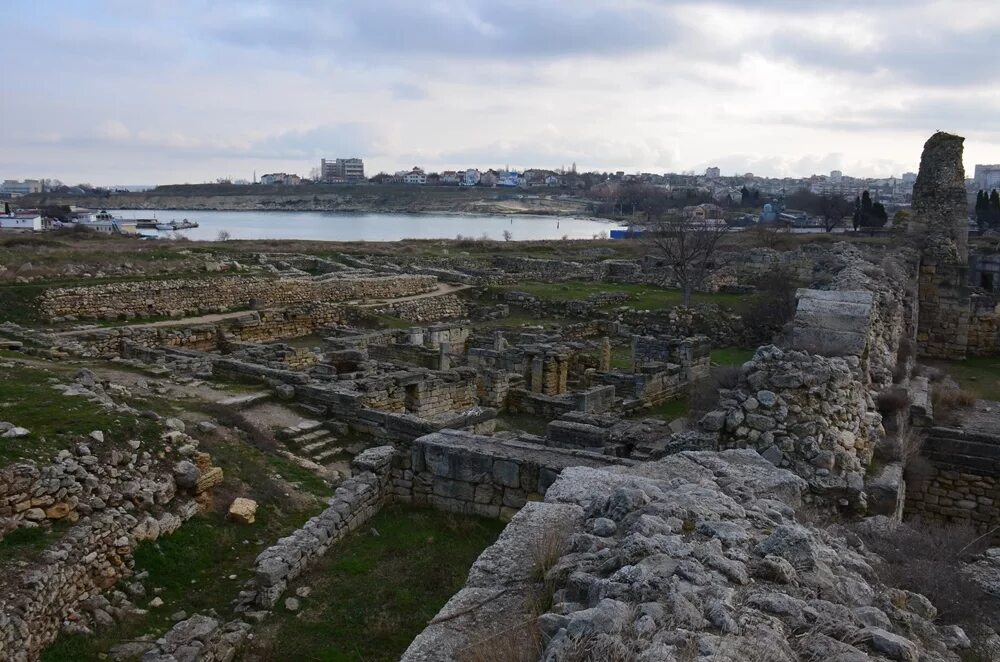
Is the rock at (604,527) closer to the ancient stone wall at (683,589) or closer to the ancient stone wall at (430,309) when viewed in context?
the ancient stone wall at (683,589)

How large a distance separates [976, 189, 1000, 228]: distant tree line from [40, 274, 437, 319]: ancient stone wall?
159ft

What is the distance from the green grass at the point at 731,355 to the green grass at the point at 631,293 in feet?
19.3

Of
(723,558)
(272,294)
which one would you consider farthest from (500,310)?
(723,558)

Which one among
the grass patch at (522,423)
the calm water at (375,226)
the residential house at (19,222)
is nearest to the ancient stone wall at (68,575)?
the grass patch at (522,423)

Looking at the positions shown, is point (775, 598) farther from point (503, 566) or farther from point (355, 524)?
point (355, 524)

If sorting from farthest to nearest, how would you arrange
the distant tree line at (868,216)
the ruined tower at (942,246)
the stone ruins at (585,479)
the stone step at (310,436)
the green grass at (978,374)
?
the distant tree line at (868,216)
the ruined tower at (942,246)
the green grass at (978,374)
the stone step at (310,436)
the stone ruins at (585,479)

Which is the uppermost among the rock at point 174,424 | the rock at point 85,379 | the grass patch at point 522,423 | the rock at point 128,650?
the rock at point 85,379

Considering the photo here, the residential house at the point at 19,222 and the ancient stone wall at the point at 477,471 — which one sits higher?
the residential house at the point at 19,222

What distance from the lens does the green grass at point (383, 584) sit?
562cm

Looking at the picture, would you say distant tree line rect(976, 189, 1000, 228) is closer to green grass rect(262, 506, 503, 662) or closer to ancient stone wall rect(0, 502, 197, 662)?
green grass rect(262, 506, 503, 662)

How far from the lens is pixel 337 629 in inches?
228

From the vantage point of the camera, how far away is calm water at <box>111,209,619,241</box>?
8196 cm

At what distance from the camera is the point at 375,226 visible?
105000 millimetres

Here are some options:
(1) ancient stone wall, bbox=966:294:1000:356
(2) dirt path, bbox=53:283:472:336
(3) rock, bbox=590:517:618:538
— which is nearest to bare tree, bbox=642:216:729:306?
(2) dirt path, bbox=53:283:472:336
